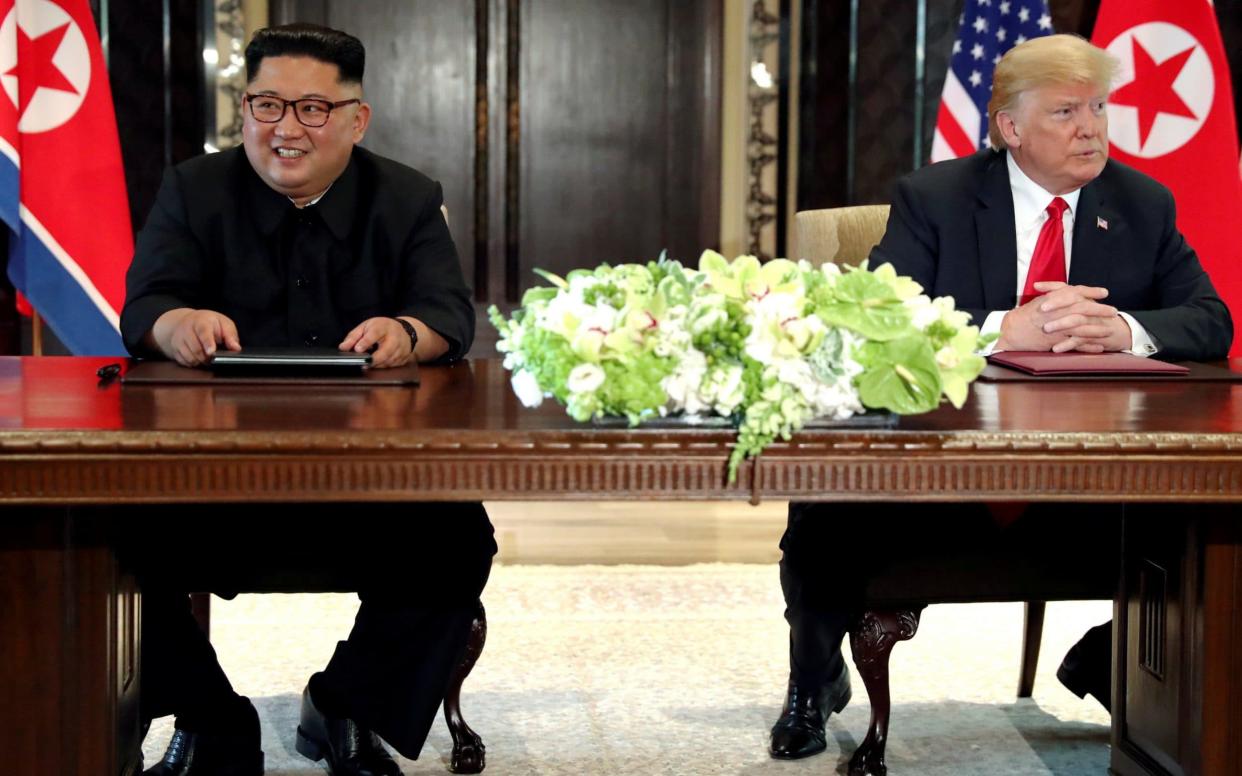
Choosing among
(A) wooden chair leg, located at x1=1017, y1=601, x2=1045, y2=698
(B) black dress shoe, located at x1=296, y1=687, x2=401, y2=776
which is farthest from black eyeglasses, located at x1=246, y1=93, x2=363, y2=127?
(A) wooden chair leg, located at x1=1017, y1=601, x2=1045, y2=698

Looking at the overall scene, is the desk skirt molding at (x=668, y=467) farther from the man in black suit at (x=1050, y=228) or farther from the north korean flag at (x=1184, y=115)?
the north korean flag at (x=1184, y=115)

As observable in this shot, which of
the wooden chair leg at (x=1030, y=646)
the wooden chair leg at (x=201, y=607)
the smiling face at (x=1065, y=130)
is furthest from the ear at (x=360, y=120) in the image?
the wooden chair leg at (x=1030, y=646)

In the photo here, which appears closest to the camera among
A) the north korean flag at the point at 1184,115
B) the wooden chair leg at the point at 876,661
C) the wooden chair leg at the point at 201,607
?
the wooden chair leg at the point at 876,661

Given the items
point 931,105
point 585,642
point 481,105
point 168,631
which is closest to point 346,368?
point 168,631

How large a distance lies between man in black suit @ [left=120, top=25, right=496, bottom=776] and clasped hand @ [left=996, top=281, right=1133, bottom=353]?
1020 mm

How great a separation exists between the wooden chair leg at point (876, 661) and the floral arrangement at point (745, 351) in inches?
29.3

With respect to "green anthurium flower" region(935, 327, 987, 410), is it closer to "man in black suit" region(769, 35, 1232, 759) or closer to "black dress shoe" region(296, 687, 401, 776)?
"man in black suit" region(769, 35, 1232, 759)

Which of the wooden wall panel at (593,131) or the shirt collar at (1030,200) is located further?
the wooden wall panel at (593,131)

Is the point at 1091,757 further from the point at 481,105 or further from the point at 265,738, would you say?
the point at 481,105

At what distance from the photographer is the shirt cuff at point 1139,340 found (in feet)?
8.44

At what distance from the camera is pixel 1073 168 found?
2777mm

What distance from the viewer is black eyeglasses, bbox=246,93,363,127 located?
102 inches

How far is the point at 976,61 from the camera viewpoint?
498 cm

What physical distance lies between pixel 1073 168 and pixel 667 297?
1.42m
